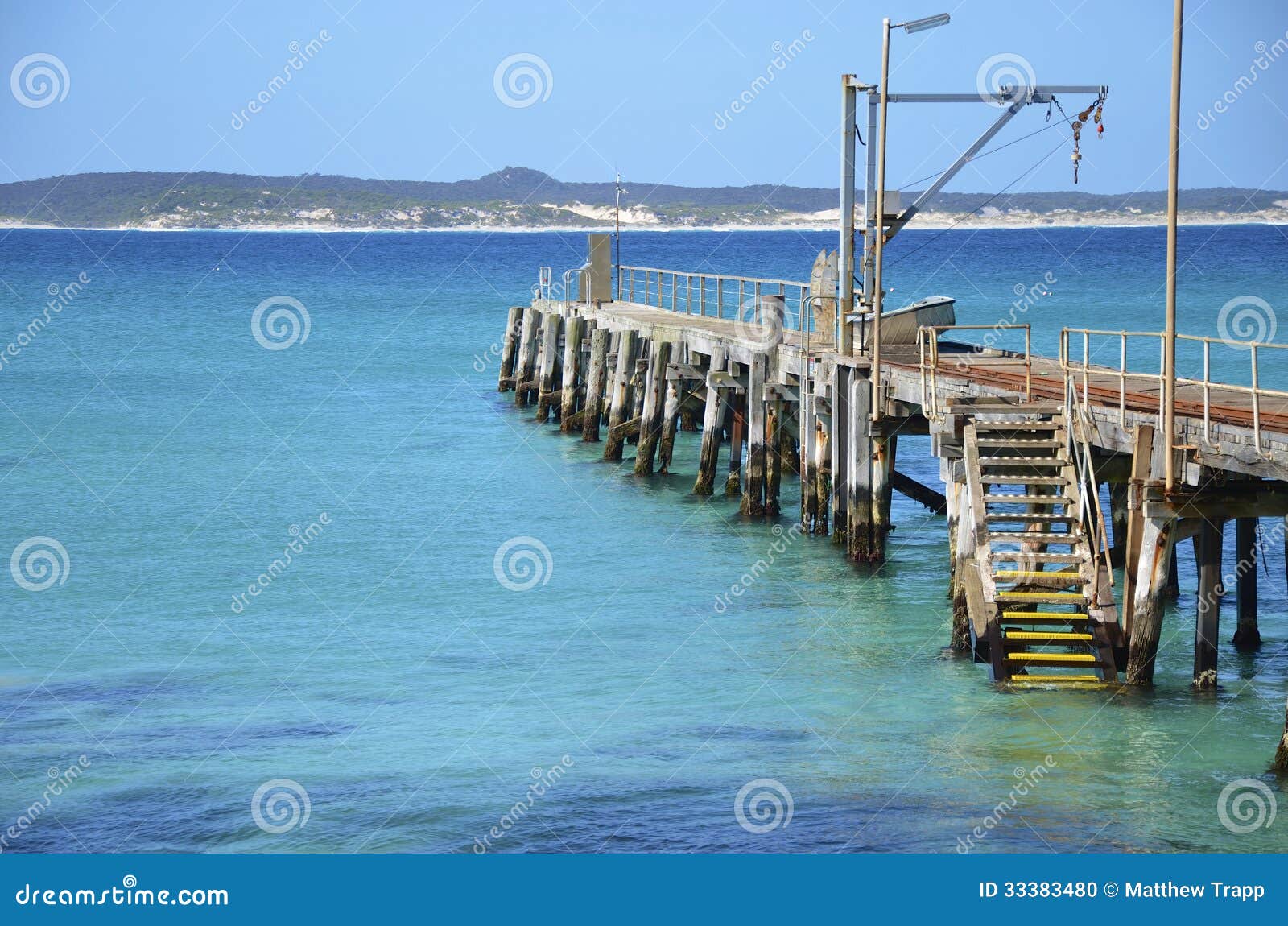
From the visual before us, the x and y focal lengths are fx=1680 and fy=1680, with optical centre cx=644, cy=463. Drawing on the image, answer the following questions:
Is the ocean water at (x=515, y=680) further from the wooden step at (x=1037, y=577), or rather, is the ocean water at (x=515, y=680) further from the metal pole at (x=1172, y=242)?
the metal pole at (x=1172, y=242)

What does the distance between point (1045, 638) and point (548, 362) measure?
24.2 meters

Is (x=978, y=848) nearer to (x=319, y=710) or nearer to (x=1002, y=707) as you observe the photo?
(x=1002, y=707)

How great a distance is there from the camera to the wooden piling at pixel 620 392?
106ft

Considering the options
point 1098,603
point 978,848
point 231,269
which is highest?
point 231,269

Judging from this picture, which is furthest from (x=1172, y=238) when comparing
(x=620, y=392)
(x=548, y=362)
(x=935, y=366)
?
(x=548, y=362)

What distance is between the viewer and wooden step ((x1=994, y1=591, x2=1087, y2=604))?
1608cm

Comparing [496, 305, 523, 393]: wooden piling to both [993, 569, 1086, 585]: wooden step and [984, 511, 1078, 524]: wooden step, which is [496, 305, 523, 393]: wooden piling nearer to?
[984, 511, 1078, 524]: wooden step

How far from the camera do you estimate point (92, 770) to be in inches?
570

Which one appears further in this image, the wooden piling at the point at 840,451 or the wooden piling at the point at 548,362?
the wooden piling at the point at 548,362

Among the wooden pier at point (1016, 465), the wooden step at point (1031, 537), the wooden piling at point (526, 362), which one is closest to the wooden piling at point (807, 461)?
the wooden pier at point (1016, 465)

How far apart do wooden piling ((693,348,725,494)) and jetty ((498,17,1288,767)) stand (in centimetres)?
3

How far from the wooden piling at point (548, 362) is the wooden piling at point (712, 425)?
1096cm

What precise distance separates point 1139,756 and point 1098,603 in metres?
2.09

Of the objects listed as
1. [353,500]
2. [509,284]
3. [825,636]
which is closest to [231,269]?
[509,284]
